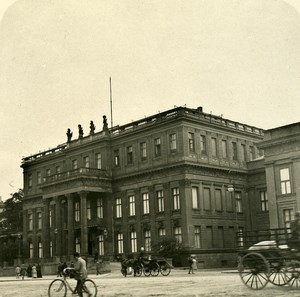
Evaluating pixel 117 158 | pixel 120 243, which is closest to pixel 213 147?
pixel 117 158

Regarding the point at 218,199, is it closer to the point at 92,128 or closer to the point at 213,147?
the point at 213,147

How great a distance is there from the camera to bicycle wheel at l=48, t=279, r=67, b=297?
1767cm

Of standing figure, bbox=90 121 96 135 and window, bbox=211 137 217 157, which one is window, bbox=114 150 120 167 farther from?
window, bbox=211 137 217 157

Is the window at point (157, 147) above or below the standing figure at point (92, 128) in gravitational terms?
below

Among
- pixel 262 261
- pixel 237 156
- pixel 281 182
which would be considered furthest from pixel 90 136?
pixel 262 261

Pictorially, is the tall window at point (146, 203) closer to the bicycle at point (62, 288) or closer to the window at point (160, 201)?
the window at point (160, 201)

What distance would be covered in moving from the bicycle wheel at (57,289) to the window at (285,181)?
2981 centimetres

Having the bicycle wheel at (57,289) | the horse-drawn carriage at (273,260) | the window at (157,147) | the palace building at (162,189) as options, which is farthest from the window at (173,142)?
the bicycle wheel at (57,289)

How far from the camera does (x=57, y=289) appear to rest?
17.9m

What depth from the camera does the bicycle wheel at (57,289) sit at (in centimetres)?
1767

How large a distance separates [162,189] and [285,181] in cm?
1417

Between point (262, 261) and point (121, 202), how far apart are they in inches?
1613

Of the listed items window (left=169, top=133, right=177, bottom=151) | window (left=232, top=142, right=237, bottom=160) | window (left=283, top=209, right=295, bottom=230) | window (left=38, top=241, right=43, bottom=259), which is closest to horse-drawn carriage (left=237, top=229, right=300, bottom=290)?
window (left=283, top=209, right=295, bottom=230)

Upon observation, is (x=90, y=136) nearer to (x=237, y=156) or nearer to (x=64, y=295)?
(x=237, y=156)
